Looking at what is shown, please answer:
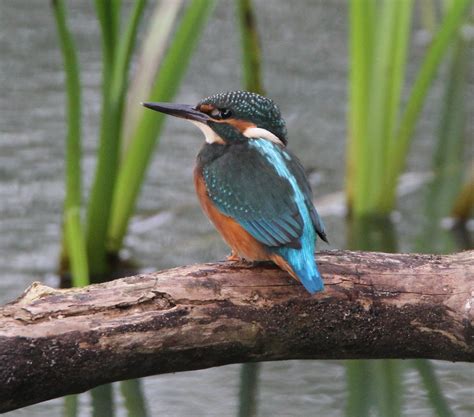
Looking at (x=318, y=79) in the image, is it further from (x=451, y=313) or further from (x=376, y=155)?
(x=451, y=313)

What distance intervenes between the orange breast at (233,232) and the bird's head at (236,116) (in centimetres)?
13

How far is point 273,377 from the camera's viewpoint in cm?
405

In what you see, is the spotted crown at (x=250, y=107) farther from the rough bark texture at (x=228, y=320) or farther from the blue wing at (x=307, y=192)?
the rough bark texture at (x=228, y=320)

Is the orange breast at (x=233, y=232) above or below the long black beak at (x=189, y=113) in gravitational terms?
below

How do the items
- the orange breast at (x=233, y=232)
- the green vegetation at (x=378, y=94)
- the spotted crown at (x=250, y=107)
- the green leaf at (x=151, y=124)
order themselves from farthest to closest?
the green vegetation at (x=378, y=94), the green leaf at (x=151, y=124), the spotted crown at (x=250, y=107), the orange breast at (x=233, y=232)

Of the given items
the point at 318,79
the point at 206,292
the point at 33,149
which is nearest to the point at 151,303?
the point at 206,292

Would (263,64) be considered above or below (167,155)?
above

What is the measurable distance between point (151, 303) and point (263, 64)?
4.66 meters

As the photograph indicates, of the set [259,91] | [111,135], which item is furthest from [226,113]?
[259,91]

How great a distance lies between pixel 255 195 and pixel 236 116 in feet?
0.98

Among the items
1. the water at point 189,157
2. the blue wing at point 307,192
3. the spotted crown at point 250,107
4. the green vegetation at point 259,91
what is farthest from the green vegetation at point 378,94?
the blue wing at point 307,192

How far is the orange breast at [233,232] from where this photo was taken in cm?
279

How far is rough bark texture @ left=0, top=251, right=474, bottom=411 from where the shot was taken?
7.97 ft

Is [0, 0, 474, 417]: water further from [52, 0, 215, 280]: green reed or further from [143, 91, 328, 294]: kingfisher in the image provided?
[143, 91, 328, 294]: kingfisher
